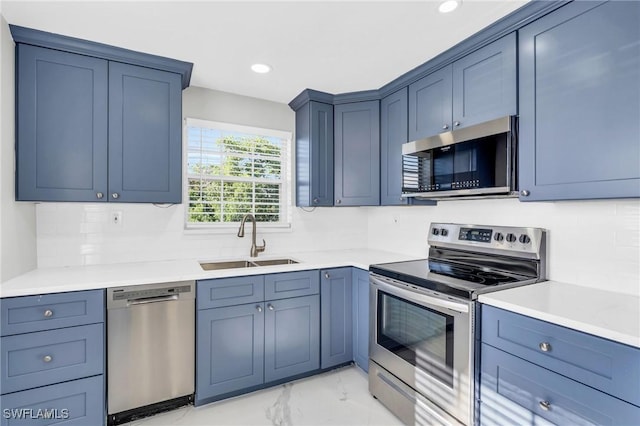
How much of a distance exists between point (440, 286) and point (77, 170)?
7.71 ft

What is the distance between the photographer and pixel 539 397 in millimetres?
1335

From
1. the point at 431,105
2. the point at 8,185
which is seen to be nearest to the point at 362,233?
the point at 431,105

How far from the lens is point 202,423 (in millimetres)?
1973

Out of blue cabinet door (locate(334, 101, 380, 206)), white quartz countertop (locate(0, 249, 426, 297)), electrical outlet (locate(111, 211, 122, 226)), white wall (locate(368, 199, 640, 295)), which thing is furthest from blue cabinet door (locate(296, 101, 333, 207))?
electrical outlet (locate(111, 211, 122, 226))

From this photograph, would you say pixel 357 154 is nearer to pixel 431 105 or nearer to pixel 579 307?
pixel 431 105

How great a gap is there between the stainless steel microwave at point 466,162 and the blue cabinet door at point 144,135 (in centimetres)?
176

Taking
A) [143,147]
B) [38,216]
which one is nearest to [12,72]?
[143,147]

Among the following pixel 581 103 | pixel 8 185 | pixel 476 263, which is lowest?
pixel 476 263

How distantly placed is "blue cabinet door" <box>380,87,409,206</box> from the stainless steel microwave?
132 mm

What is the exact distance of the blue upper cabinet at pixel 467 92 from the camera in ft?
5.88

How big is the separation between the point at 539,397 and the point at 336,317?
1.46 meters

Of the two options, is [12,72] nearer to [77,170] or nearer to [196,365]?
[77,170]

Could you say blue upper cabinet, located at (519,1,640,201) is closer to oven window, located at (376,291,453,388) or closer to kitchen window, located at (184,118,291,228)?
oven window, located at (376,291,453,388)

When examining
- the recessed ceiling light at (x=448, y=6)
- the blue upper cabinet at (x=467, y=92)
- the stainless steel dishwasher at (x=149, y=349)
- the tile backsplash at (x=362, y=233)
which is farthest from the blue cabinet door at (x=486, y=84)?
the stainless steel dishwasher at (x=149, y=349)
